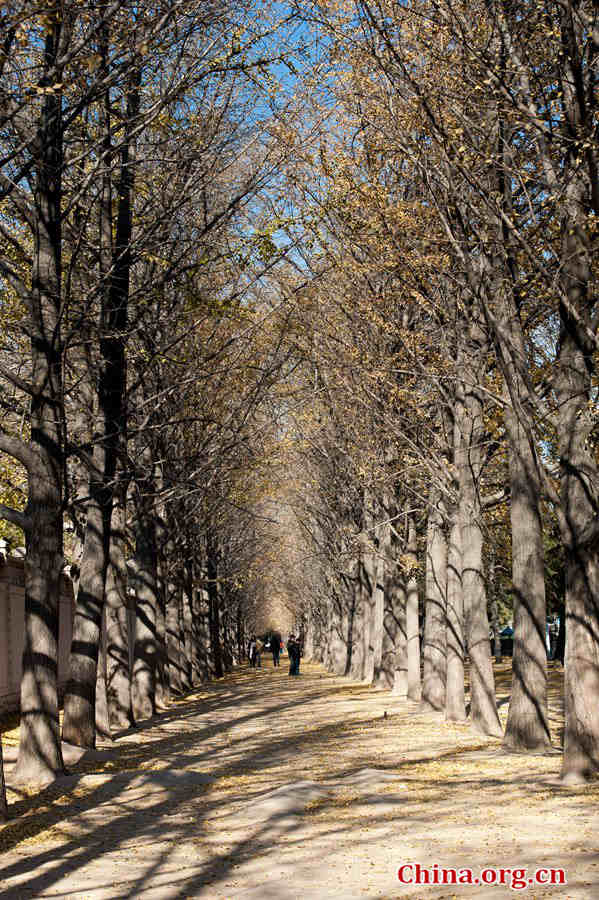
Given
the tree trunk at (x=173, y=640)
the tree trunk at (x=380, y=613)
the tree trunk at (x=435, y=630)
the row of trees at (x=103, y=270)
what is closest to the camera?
the row of trees at (x=103, y=270)

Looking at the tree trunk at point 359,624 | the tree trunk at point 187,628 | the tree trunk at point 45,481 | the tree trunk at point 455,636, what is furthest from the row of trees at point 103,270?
the tree trunk at point 359,624

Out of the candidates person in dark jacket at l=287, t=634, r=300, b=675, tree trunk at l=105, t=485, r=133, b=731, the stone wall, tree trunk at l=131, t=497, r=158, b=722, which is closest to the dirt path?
tree trunk at l=105, t=485, r=133, b=731

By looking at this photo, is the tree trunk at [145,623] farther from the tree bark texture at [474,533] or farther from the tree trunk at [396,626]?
the tree bark texture at [474,533]

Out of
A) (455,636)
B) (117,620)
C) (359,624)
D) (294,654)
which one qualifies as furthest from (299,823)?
(294,654)

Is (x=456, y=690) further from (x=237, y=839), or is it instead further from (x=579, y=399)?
(x=237, y=839)

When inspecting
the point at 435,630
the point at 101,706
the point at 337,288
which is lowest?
the point at 101,706

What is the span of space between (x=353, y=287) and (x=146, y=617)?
8.52 meters

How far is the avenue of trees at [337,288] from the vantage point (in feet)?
36.2

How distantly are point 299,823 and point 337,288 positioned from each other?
15.1 metres

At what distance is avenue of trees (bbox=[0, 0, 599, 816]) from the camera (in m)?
11.0

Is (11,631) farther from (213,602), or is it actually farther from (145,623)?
(213,602)

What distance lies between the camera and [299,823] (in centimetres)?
887

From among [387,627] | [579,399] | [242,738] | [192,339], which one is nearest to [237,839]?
[579,399]

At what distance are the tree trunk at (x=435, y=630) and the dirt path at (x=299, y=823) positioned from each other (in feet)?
13.8
